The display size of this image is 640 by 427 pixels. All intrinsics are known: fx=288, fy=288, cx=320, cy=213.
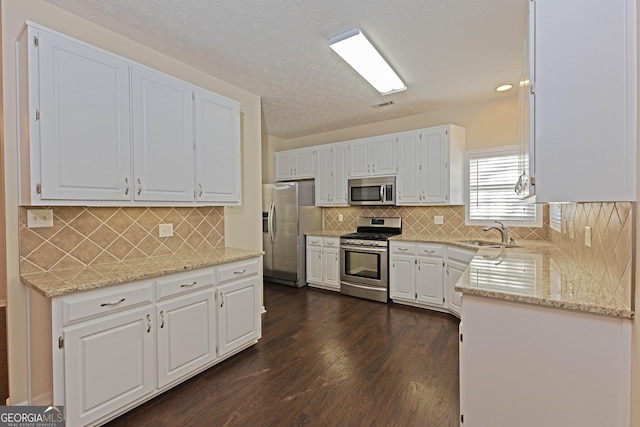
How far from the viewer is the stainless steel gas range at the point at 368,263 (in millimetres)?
3975

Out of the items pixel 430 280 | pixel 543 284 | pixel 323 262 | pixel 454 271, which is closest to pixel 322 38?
pixel 543 284

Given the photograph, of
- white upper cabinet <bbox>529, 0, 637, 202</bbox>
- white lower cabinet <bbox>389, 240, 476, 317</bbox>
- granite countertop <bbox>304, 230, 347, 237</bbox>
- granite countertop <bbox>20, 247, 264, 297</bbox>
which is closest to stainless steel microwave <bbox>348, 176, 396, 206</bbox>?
granite countertop <bbox>304, 230, 347, 237</bbox>

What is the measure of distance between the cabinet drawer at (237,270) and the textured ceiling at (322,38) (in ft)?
6.06

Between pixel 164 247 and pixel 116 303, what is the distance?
0.87 m

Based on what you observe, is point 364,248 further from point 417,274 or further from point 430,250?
point 430,250

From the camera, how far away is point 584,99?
3.78 ft

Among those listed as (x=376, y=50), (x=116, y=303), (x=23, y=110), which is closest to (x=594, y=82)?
(x=376, y=50)

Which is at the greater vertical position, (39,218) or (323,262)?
(39,218)

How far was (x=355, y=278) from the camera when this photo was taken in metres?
4.21

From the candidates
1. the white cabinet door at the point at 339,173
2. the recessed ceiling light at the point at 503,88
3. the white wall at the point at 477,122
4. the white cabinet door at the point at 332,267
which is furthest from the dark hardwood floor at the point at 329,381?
the recessed ceiling light at the point at 503,88

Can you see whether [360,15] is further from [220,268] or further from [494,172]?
[494,172]

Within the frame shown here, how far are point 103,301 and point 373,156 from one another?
3621 millimetres

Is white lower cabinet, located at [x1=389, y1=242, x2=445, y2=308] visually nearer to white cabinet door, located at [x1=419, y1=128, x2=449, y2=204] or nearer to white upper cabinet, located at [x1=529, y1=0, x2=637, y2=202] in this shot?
white cabinet door, located at [x1=419, y1=128, x2=449, y2=204]

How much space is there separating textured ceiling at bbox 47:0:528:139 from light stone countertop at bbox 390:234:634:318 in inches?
70.0
